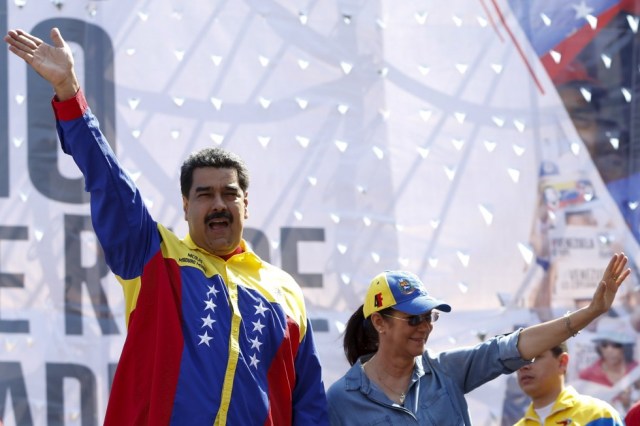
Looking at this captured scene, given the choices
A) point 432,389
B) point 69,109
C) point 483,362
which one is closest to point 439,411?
point 432,389

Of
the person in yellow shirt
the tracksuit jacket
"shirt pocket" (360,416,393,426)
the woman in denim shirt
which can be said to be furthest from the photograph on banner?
the tracksuit jacket

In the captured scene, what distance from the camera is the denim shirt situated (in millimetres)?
2371

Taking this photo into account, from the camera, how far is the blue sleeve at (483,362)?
241 cm

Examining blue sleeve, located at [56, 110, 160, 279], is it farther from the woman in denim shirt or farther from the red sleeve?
the woman in denim shirt

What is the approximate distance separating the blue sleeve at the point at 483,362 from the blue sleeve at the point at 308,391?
0.31 meters

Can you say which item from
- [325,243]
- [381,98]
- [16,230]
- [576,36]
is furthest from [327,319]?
[576,36]

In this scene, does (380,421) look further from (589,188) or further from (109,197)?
(589,188)

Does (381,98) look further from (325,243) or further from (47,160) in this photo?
(47,160)

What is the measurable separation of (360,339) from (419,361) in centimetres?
25

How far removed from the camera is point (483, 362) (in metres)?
2.44

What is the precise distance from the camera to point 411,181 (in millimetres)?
3572

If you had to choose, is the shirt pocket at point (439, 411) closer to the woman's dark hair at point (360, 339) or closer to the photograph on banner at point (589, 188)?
the woman's dark hair at point (360, 339)

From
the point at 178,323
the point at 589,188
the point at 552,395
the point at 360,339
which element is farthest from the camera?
the point at 589,188

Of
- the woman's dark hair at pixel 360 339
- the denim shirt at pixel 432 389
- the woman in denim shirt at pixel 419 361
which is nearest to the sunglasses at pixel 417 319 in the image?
the woman in denim shirt at pixel 419 361
